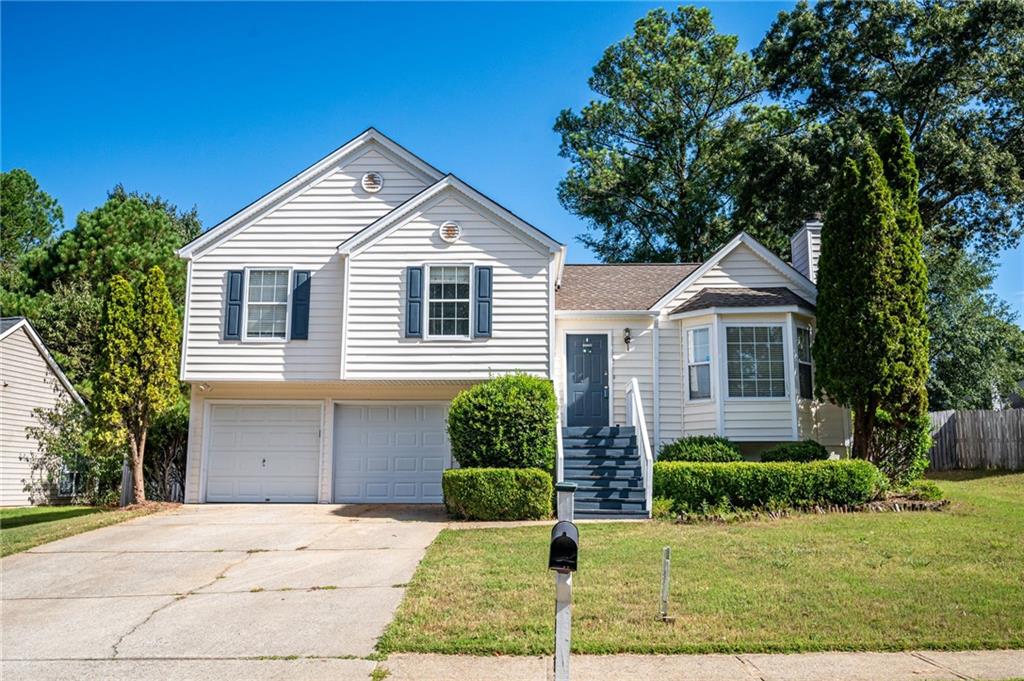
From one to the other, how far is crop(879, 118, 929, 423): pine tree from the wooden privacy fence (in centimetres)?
834

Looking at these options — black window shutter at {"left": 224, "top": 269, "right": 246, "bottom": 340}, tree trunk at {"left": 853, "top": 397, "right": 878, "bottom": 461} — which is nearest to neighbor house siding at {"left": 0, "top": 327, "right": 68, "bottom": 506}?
black window shutter at {"left": 224, "top": 269, "right": 246, "bottom": 340}

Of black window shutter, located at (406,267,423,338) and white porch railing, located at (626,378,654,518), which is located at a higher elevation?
black window shutter, located at (406,267,423,338)

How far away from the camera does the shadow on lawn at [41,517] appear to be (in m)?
15.2

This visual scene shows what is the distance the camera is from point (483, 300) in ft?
51.1

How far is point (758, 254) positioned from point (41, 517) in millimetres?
15973

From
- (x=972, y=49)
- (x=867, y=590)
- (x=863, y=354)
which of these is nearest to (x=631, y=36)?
(x=972, y=49)

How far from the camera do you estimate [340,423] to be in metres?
16.8

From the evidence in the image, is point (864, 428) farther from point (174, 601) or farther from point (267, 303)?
point (267, 303)

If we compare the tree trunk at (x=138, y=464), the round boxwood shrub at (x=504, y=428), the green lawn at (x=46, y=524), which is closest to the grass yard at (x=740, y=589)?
Answer: the round boxwood shrub at (x=504, y=428)

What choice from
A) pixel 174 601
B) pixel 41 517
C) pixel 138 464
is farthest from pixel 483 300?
pixel 41 517

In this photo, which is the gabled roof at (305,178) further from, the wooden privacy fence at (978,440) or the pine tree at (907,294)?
the wooden privacy fence at (978,440)

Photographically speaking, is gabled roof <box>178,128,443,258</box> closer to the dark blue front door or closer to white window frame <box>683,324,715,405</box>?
the dark blue front door

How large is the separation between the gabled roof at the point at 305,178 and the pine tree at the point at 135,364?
141 centimetres

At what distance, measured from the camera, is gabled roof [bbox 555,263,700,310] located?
17047mm
